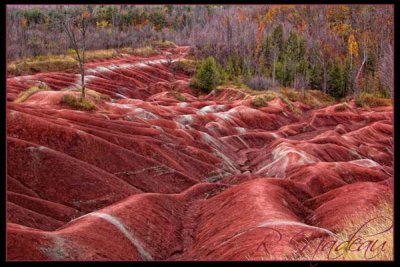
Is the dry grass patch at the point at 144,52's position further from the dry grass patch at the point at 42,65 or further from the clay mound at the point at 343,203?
the clay mound at the point at 343,203

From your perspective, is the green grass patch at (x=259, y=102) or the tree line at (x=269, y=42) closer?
the green grass patch at (x=259, y=102)

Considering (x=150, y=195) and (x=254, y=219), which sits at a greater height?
(x=254, y=219)

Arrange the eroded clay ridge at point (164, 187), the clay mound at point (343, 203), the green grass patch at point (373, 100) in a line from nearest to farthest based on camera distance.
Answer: the eroded clay ridge at point (164, 187) < the clay mound at point (343, 203) < the green grass patch at point (373, 100)

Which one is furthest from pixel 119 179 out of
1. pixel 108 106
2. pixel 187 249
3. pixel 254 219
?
pixel 108 106

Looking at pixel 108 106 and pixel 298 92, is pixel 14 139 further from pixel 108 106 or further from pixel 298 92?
pixel 298 92

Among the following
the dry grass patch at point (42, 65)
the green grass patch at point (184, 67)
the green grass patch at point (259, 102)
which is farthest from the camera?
the green grass patch at point (184, 67)

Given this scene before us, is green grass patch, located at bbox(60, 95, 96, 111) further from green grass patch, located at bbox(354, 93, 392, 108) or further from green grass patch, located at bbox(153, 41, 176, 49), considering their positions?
green grass patch, located at bbox(153, 41, 176, 49)

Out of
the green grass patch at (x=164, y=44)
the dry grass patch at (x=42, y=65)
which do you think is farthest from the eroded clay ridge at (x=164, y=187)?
the green grass patch at (x=164, y=44)
